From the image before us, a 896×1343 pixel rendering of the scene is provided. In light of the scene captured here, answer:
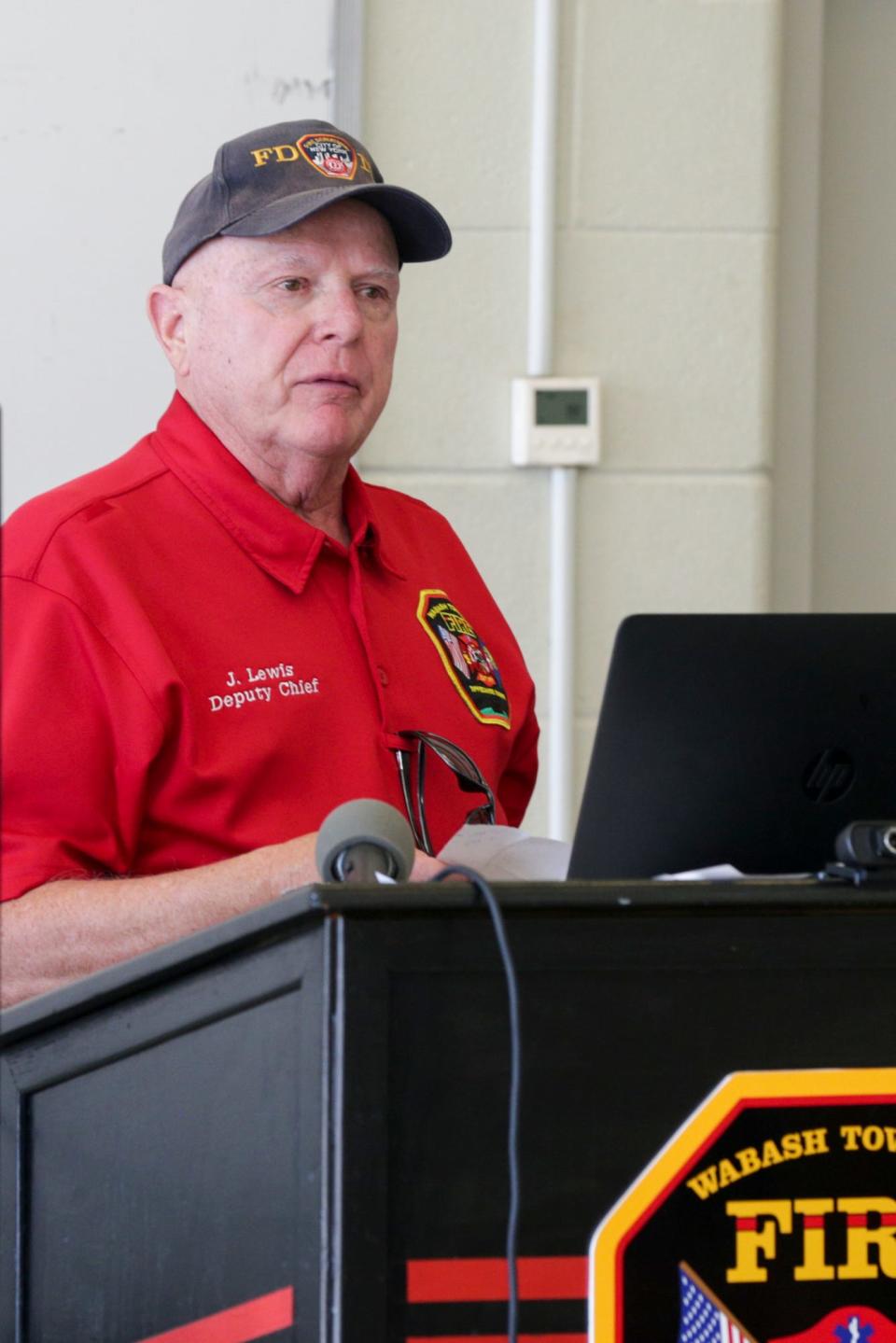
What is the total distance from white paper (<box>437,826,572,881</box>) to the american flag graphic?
38 cm

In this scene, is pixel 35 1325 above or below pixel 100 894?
below

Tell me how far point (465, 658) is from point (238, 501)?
319mm

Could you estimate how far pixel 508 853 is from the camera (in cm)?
131

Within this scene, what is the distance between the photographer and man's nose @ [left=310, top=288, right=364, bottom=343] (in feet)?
5.65

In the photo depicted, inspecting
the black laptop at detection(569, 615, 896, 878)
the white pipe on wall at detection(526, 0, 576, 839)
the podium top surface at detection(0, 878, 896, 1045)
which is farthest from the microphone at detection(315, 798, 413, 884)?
the white pipe on wall at detection(526, 0, 576, 839)

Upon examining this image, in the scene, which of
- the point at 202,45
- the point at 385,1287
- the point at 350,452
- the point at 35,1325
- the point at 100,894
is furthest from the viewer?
the point at 202,45

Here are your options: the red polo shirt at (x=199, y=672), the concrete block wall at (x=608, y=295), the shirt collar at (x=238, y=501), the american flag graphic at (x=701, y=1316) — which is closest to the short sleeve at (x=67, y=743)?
the red polo shirt at (x=199, y=672)

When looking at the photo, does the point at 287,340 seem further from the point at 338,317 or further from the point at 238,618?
the point at 238,618

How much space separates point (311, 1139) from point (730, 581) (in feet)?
6.60

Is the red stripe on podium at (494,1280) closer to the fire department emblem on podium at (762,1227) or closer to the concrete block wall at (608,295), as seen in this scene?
the fire department emblem on podium at (762,1227)

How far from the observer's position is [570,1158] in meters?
0.97

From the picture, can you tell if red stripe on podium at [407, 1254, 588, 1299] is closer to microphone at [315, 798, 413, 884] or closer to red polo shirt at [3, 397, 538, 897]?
microphone at [315, 798, 413, 884]

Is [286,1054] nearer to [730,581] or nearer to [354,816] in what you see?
[354,816]

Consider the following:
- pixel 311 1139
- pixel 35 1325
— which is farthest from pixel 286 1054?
pixel 35 1325
